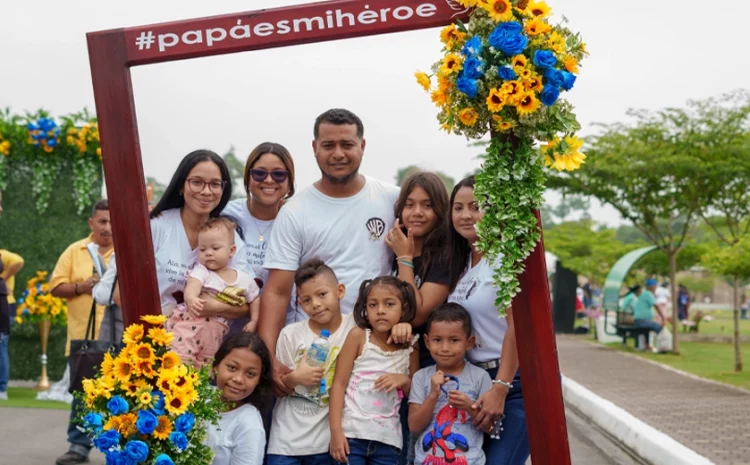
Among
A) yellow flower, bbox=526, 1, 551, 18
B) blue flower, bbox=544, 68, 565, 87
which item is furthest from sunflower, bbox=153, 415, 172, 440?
yellow flower, bbox=526, 1, 551, 18

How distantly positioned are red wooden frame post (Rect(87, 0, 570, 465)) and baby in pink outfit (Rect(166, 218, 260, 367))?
1.33 feet

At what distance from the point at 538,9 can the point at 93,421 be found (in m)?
2.44

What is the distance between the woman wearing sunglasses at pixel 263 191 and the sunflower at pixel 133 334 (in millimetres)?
1026

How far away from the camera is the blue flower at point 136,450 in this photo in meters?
3.95

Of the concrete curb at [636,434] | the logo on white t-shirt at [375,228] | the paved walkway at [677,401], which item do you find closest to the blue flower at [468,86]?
the logo on white t-shirt at [375,228]

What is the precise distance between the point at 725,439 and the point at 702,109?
1251 centimetres

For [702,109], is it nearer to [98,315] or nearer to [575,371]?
[575,371]

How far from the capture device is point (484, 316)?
446cm

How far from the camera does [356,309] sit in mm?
4457

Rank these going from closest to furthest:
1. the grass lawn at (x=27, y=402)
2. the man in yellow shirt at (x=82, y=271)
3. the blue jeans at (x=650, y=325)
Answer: the man in yellow shirt at (x=82, y=271), the grass lawn at (x=27, y=402), the blue jeans at (x=650, y=325)

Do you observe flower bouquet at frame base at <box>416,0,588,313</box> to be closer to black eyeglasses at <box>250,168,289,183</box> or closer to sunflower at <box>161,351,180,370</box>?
sunflower at <box>161,351,180,370</box>

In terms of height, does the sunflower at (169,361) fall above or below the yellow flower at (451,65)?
below

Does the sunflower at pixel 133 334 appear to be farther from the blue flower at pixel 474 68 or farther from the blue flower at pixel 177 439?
the blue flower at pixel 474 68

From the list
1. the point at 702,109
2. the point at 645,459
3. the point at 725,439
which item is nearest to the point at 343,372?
the point at 645,459
